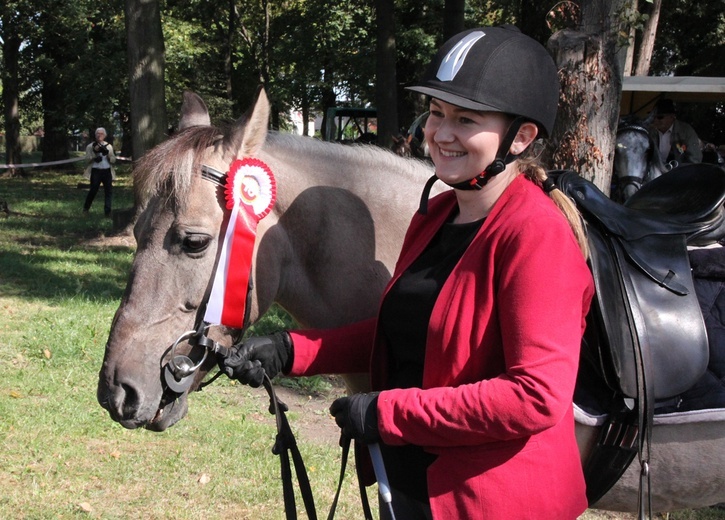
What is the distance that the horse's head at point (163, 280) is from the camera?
6.59 feet

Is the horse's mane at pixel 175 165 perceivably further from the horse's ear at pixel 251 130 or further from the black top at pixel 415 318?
the black top at pixel 415 318

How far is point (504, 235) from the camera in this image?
1602 millimetres

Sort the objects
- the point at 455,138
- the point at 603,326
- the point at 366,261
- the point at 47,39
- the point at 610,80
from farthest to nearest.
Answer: the point at 47,39
the point at 610,80
the point at 366,261
the point at 603,326
the point at 455,138

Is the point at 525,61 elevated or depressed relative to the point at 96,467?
elevated

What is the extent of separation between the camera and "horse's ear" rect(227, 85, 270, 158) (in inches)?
82.4

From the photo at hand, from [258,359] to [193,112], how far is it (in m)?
1.03

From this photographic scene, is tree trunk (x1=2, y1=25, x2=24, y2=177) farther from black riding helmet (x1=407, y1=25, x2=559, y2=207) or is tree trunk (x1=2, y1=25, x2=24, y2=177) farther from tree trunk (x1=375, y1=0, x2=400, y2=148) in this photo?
black riding helmet (x1=407, y1=25, x2=559, y2=207)

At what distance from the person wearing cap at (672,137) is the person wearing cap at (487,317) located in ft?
30.2

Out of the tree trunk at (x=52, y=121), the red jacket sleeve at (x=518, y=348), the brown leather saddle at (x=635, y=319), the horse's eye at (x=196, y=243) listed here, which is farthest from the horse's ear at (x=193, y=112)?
the tree trunk at (x=52, y=121)

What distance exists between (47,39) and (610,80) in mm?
25046

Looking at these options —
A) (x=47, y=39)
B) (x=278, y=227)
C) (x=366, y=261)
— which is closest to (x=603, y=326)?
(x=366, y=261)

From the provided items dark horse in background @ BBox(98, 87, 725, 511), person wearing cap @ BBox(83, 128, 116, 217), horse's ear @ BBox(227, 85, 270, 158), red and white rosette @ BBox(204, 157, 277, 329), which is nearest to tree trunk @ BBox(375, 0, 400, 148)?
person wearing cap @ BBox(83, 128, 116, 217)

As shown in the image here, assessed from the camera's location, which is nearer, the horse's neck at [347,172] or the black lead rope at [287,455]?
the black lead rope at [287,455]

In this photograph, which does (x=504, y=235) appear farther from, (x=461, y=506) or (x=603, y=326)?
(x=461, y=506)
